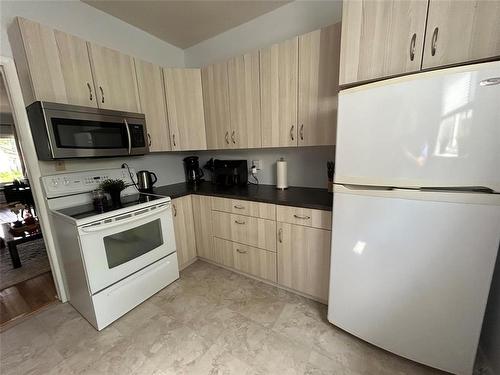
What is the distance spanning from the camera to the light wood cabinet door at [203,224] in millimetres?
2206

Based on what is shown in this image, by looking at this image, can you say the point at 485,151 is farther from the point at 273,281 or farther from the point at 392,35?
the point at 273,281

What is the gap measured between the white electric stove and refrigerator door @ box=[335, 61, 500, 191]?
1660 mm

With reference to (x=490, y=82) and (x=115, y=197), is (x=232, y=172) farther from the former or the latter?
(x=490, y=82)

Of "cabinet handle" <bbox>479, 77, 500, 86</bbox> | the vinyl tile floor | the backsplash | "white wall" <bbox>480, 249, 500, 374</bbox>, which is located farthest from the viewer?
the backsplash

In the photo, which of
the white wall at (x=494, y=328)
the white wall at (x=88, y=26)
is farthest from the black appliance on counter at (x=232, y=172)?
the white wall at (x=494, y=328)

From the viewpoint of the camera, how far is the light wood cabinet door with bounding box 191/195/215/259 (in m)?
2.21

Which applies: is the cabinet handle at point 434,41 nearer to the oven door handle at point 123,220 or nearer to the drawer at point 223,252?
the drawer at point 223,252

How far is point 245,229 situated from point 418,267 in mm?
1299

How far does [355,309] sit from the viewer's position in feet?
4.33

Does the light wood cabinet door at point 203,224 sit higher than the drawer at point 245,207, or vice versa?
the drawer at point 245,207

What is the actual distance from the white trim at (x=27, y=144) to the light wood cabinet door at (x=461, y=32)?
2707mm

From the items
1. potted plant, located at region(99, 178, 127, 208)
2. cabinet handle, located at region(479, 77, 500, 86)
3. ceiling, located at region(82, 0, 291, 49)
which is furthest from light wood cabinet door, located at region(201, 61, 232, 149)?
cabinet handle, located at region(479, 77, 500, 86)

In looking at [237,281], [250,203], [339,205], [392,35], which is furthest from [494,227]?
[237,281]

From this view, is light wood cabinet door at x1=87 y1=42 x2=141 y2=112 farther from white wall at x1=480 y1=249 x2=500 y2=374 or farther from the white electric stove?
white wall at x1=480 y1=249 x2=500 y2=374
